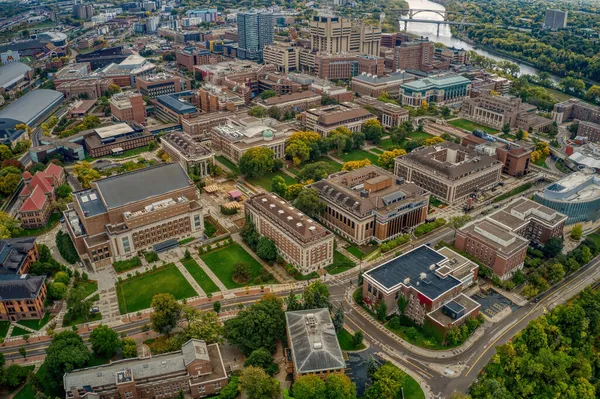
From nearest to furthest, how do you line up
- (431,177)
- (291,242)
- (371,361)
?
(371,361), (291,242), (431,177)

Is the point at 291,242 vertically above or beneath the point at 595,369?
above

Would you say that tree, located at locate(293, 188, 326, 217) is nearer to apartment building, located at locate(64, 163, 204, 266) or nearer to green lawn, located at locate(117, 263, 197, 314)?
apartment building, located at locate(64, 163, 204, 266)

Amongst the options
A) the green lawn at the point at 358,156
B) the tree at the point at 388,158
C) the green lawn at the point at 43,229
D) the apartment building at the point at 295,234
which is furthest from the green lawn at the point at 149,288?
the tree at the point at 388,158

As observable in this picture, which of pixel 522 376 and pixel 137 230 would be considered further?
pixel 137 230

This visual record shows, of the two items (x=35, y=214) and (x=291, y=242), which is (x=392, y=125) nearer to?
(x=291, y=242)

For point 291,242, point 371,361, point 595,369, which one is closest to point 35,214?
point 291,242
